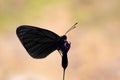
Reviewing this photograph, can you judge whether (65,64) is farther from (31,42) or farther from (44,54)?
(31,42)

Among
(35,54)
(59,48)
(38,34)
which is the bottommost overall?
(35,54)

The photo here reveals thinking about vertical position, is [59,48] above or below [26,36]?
below

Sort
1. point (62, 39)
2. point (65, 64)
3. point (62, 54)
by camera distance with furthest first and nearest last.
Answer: point (62, 39) < point (62, 54) < point (65, 64)

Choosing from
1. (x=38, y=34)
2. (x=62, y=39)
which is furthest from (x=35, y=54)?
(x=62, y=39)

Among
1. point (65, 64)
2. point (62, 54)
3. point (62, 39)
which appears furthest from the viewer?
point (62, 39)
